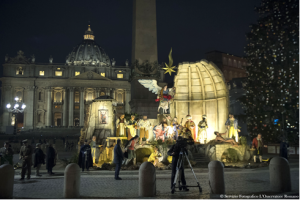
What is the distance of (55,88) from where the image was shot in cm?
8688

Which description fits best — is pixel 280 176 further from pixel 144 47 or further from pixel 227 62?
pixel 227 62

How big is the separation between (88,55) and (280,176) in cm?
11514

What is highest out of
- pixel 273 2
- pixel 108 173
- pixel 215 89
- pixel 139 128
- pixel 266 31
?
pixel 273 2

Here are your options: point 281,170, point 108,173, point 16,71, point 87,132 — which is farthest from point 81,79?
point 281,170

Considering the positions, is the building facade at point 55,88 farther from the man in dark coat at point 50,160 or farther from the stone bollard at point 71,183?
the stone bollard at point 71,183

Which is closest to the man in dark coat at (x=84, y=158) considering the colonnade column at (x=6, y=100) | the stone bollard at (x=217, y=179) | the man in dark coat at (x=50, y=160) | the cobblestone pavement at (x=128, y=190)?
the man in dark coat at (x=50, y=160)

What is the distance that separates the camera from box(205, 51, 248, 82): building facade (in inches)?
2436

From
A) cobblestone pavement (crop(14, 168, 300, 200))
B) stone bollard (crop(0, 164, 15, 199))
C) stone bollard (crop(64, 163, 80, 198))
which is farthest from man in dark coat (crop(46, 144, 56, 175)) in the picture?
stone bollard (crop(64, 163, 80, 198))

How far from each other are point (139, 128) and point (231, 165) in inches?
197

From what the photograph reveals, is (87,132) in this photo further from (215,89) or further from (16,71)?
(16,71)

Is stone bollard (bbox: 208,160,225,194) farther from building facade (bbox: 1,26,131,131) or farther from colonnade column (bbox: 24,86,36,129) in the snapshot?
colonnade column (bbox: 24,86,36,129)

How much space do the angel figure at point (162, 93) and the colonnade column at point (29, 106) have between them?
69.2 meters

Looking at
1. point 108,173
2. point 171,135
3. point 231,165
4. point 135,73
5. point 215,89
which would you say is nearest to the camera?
point 108,173

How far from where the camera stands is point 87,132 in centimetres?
1944
